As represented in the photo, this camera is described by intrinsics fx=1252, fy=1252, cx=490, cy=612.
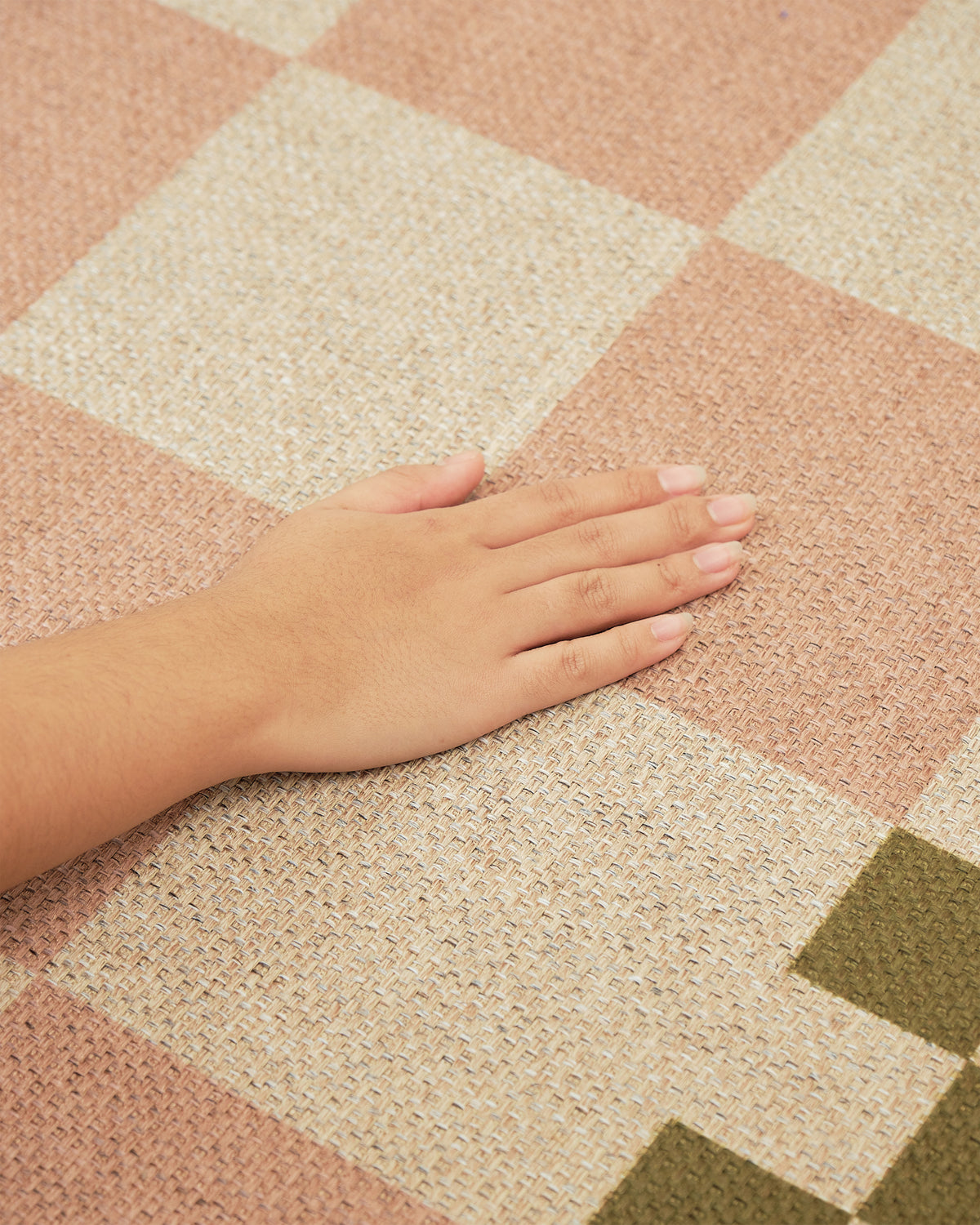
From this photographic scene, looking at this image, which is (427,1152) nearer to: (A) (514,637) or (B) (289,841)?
(B) (289,841)

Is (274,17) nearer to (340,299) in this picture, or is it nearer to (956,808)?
(340,299)

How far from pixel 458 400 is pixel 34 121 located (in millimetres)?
511

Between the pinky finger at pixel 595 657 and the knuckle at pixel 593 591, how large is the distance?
0.02 m

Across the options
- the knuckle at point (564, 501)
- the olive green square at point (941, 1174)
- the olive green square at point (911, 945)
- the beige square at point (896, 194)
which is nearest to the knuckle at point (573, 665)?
the knuckle at point (564, 501)

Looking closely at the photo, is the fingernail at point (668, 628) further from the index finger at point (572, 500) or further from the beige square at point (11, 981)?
the beige square at point (11, 981)

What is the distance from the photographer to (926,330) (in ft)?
3.28

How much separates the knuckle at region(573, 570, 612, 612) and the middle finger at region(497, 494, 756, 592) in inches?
0.7

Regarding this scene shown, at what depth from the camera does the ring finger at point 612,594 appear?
830 mm

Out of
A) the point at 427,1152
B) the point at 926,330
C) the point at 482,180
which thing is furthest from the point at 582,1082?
the point at 482,180

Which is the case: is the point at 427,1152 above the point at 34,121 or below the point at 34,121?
below

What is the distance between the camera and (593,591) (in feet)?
2.75

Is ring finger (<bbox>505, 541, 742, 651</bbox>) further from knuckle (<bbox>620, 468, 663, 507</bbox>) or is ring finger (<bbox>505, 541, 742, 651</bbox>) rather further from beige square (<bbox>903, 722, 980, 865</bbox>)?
beige square (<bbox>903, 722, 980, 865</bbox>)

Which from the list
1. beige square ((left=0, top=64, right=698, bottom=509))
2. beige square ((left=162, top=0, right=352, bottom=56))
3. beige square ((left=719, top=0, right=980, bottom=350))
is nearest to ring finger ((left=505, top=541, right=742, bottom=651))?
beige square ((left=0, top=64, right=698, bottom=509))

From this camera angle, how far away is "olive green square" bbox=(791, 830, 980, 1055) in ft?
2.36
